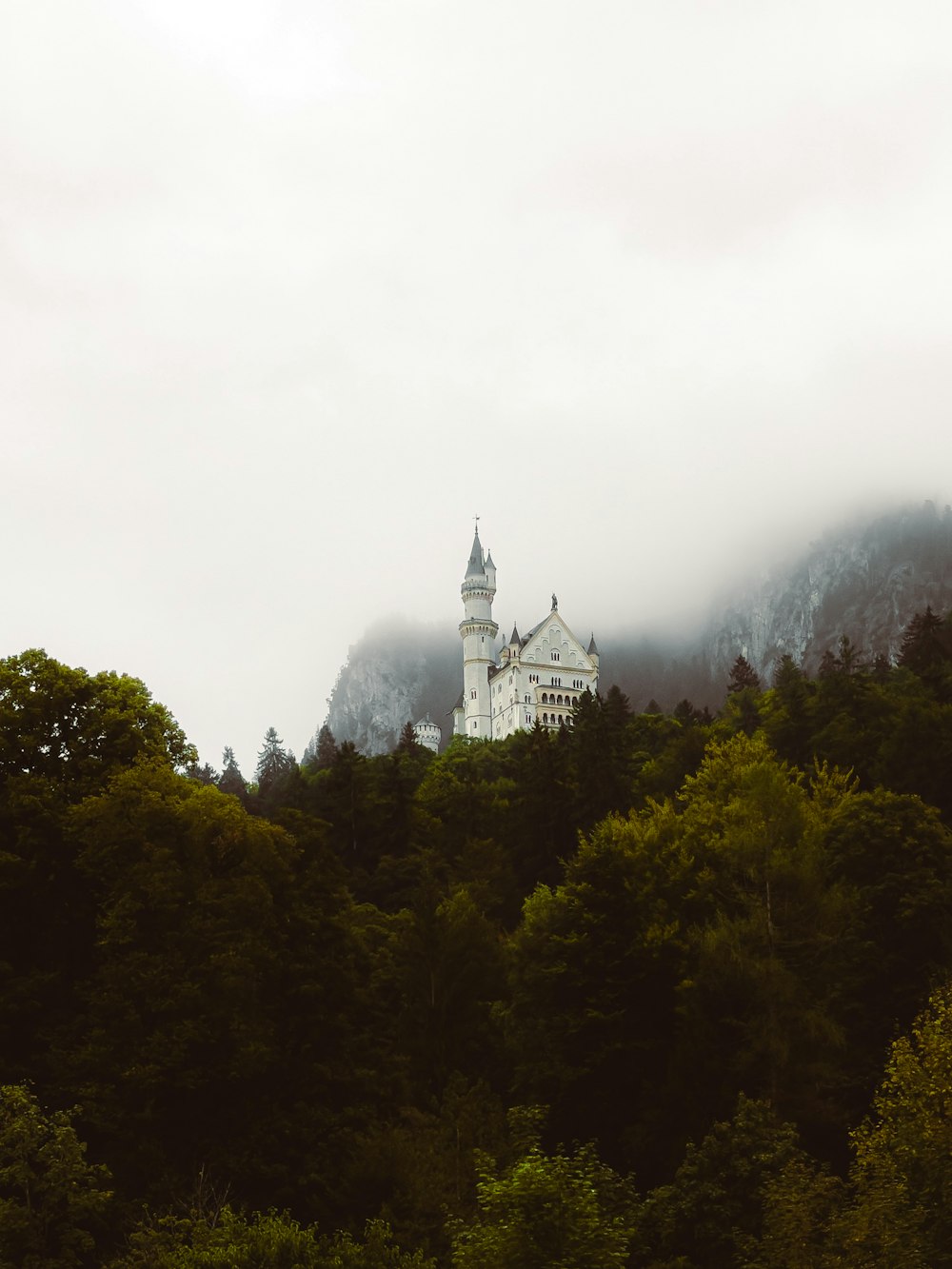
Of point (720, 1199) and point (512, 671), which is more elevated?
point (512, 671)

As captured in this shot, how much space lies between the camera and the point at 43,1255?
28906 millimetres

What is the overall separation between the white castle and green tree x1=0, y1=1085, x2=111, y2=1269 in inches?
5074

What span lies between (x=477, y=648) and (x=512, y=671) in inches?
417

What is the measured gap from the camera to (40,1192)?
29828 millimetres

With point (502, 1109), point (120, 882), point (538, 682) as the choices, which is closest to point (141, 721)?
point (120, 882)

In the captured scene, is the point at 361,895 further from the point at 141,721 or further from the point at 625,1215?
the point at 625,1215

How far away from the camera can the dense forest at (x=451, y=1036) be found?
28641 millimetres

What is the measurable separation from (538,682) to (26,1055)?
12949 cm

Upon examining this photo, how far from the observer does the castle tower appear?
561 ft

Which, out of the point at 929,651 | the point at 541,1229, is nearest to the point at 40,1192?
the point at 541,1229

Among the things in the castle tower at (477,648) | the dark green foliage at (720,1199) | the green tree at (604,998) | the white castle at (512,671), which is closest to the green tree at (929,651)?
the green tree at (604,998)

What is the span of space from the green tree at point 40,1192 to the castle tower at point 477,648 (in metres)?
137

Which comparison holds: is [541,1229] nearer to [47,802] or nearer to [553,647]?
[47,802]

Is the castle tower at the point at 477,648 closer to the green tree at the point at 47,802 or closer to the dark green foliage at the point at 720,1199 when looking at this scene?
the green tree at the point at 47,802
